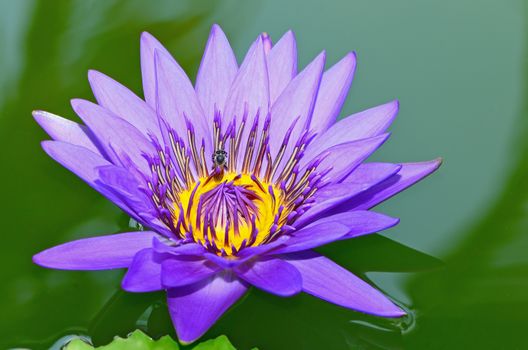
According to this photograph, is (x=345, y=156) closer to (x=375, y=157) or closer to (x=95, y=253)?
(x=375, y=157)

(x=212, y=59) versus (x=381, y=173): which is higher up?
(x=212, y=59)

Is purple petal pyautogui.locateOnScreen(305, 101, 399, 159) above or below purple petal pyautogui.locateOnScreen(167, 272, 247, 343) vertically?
above

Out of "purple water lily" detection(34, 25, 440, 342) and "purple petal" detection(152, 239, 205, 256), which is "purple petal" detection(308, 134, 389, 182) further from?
"purple petal" detection(152, 239, 205, 256)

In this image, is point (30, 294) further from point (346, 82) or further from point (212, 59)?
point (346, 82)

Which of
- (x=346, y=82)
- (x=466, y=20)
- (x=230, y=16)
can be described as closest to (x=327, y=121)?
(x=346, y=82)

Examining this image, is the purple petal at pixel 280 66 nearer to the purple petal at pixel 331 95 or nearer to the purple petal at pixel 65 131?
the purple petal at pixel 331 95

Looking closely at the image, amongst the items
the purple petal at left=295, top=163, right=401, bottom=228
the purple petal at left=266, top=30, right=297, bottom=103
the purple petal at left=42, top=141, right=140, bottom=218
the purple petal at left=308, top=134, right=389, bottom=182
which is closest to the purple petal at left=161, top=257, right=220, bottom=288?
the purple petal at left=295, top=163, right=401, bottom=228
